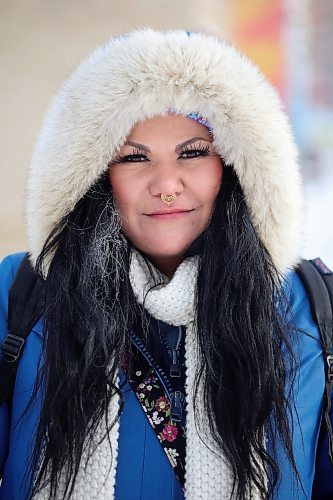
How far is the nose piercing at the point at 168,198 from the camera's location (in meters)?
1.57

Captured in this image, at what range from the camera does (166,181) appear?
61.4 inches

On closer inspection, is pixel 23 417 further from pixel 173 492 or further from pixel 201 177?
pixel 201 177

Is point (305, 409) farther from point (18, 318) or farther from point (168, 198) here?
point (18, 318)

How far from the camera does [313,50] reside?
3.84 metres

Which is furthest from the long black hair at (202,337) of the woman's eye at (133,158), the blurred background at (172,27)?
the blurred background at (172,27)

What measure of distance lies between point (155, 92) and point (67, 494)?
3.09ft

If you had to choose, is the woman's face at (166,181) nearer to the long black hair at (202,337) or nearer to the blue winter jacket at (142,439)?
the long black hair at (202,337)

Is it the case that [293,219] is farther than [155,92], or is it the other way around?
[293,219]

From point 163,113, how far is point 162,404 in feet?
2.22

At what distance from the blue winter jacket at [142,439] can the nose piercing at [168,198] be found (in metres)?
0.44

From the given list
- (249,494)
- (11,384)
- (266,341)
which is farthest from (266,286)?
(11,384)

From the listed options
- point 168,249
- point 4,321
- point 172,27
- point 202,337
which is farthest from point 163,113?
point 172,27

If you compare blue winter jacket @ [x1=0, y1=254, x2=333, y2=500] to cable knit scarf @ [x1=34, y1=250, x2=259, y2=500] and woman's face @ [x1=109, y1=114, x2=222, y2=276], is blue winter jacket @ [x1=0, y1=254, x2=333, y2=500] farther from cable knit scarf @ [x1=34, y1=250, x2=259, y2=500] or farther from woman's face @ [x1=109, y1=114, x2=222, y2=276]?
woman's face @ [x1=109, y1=114, x2=222, y2=276]

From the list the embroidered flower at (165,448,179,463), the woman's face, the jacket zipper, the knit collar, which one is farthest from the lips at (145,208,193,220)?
the embroidered flower at (165,448,179,463)
